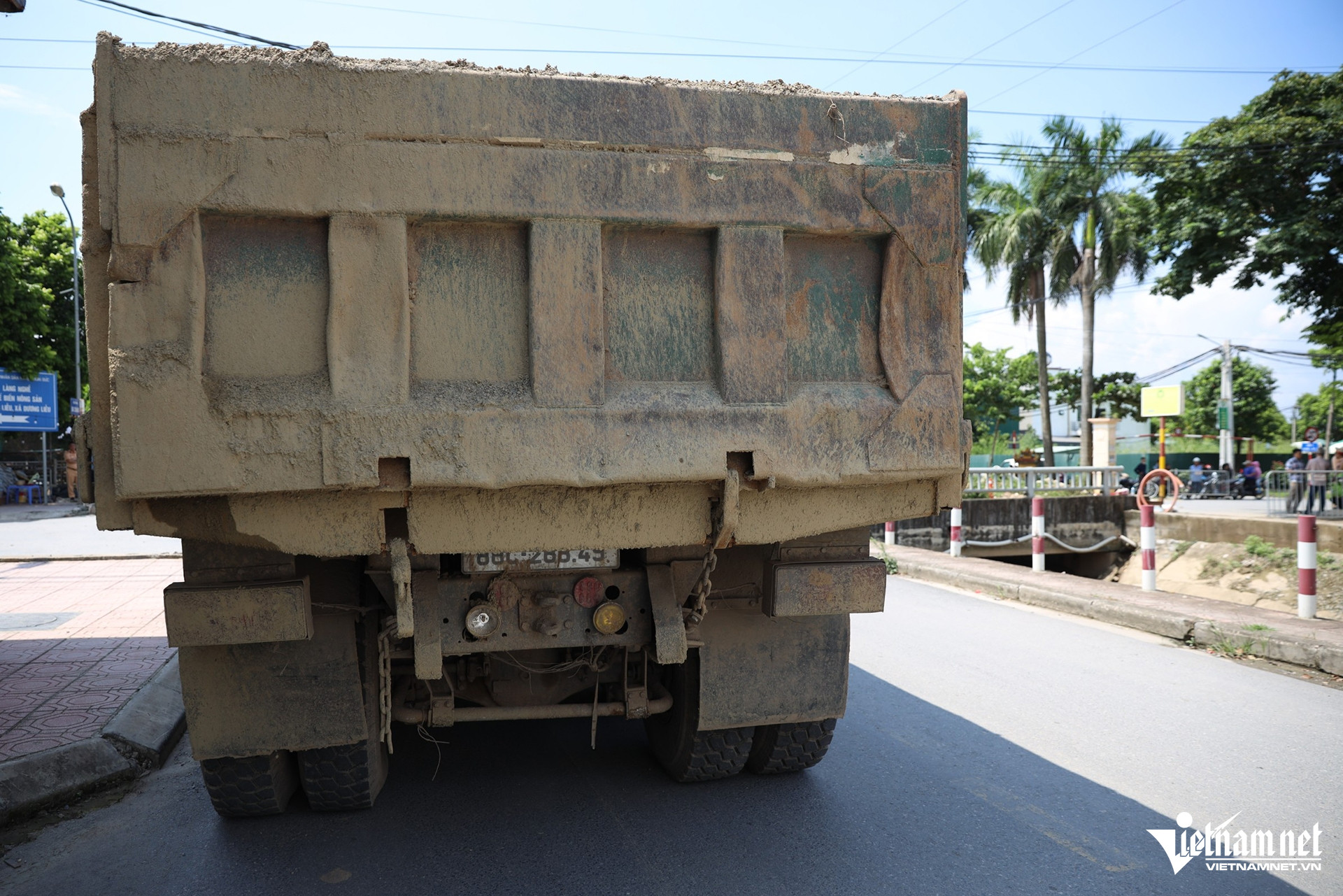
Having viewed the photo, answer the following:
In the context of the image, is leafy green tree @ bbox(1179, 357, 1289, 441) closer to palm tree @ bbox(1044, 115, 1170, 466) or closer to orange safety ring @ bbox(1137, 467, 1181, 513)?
palm tree @ bbox(1044, 115, 1170, 466)

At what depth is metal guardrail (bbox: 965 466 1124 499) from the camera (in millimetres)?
17953

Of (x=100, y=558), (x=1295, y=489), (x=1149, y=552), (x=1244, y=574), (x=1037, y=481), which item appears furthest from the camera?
(x=1295, y=489)

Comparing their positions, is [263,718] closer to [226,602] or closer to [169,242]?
[226,602]

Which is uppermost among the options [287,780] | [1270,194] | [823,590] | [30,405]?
[1270,194]

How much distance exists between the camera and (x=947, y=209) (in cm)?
306

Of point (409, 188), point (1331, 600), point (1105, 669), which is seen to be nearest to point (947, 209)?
point (409, 188)

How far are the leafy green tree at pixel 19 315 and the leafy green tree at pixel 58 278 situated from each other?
2.46 metres

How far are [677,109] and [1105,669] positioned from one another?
5.12m

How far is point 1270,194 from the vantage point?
15.4 m

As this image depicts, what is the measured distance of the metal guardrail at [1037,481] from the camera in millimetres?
17953

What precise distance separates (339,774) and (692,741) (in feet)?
4.63

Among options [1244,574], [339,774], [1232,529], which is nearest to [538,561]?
[339,774]

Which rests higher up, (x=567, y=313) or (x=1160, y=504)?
(x=567, y=313)

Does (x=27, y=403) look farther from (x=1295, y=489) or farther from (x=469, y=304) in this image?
(x=1295, y=489)
